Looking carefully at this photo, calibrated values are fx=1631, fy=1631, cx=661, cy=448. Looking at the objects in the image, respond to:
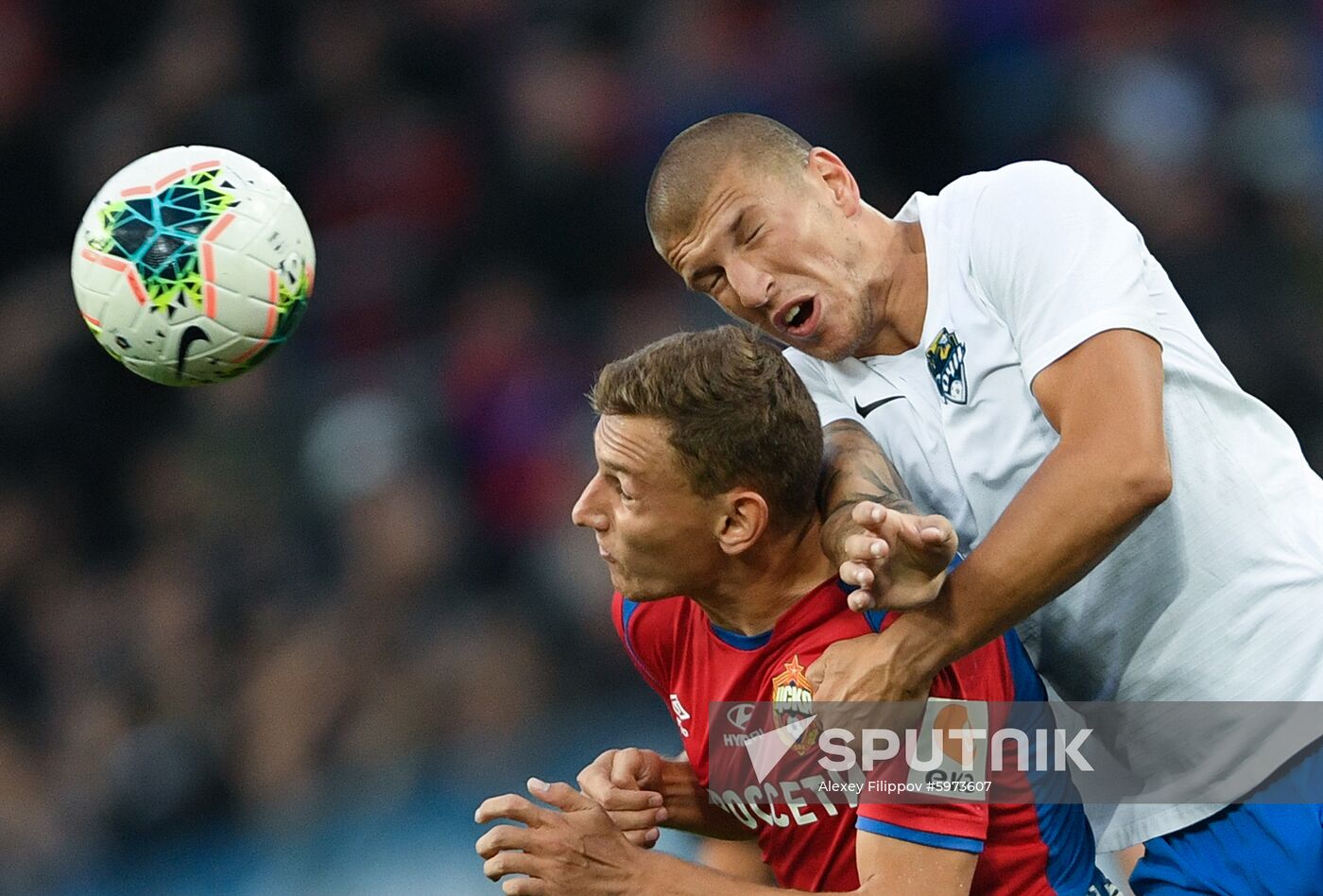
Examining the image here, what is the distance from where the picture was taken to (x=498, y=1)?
28.7ft

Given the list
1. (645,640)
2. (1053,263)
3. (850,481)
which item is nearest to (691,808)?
(645,640)

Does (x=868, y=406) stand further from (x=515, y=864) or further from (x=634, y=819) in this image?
(x=515, y=864)

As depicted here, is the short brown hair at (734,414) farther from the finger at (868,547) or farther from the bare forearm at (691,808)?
the bare forearm at (691,808)

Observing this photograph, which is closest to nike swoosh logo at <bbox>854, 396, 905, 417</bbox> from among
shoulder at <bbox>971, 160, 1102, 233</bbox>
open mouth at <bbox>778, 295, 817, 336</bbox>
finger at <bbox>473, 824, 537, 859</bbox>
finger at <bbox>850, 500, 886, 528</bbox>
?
open mouth at <bbox>778, 295, 817, 336</bbox>

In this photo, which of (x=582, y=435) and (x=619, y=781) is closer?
(x=619, y=781)

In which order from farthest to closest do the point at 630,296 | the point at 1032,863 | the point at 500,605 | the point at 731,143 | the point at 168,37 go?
the point at 168,37
the point at 630,296
the point at 500,605
the point at 731,143
the point at 1032,863

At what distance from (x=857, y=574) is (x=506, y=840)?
2.73 ft

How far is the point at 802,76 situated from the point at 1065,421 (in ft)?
18.4

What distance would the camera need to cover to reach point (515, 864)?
2.98 metres

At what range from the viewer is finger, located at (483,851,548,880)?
2.96 metres

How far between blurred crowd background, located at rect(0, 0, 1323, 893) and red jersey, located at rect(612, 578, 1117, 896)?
9.02 feet

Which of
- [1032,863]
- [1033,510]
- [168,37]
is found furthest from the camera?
[168,37]

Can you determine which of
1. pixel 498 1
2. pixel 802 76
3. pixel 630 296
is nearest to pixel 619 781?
pixel 630 296

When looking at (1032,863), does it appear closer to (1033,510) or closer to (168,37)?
(1033,510)
